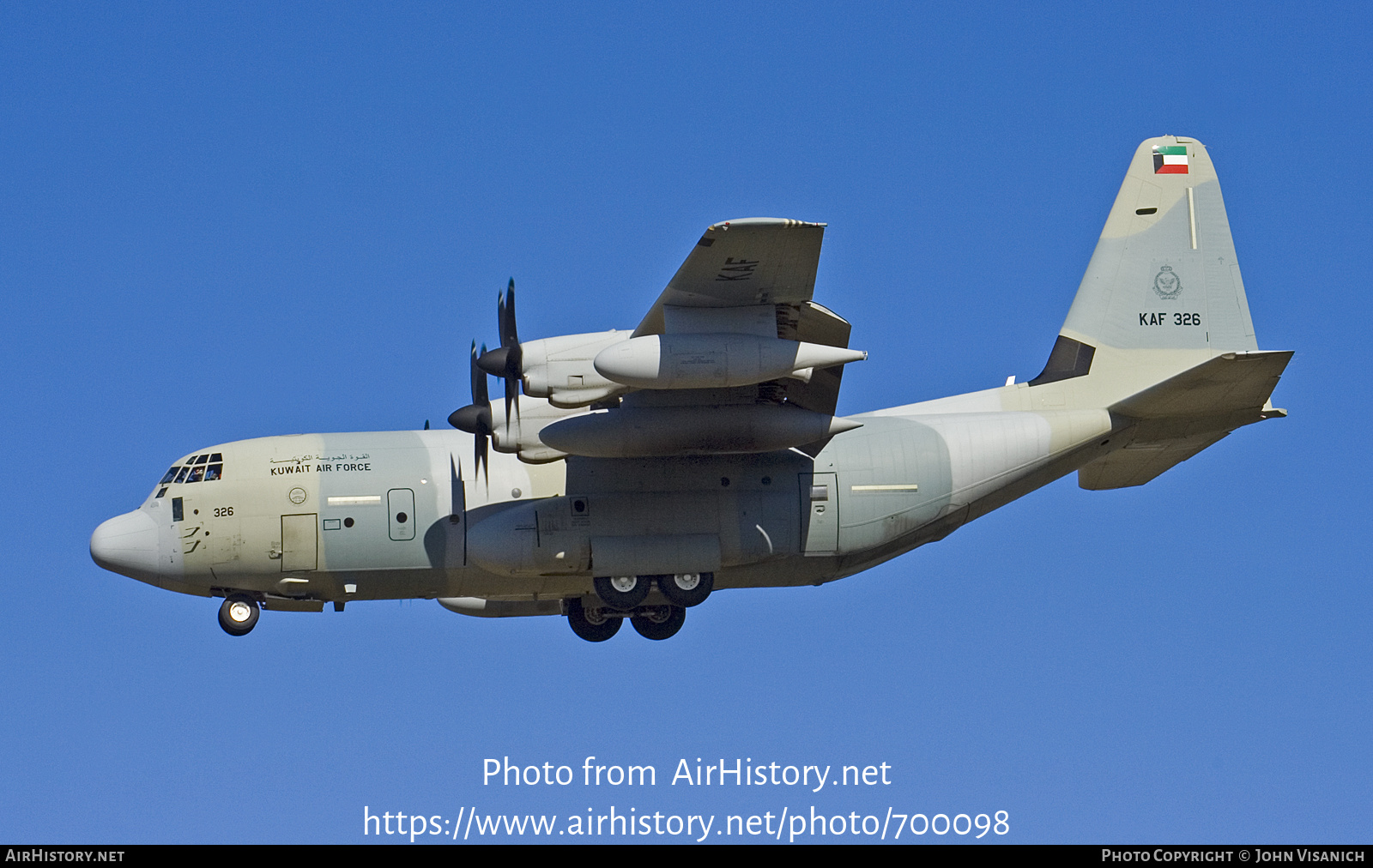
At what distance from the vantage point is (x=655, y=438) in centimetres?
2192

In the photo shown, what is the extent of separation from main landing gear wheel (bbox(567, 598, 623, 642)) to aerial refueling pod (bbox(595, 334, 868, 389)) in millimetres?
5724

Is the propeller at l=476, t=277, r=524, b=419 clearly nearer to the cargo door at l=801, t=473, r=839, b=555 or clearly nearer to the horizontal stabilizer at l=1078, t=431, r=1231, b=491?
the cargo door at l=801, t=473, r=839, b=555

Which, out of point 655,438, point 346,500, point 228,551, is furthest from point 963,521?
point 228,551

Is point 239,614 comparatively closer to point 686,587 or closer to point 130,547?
point 130,547

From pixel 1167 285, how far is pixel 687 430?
786cm

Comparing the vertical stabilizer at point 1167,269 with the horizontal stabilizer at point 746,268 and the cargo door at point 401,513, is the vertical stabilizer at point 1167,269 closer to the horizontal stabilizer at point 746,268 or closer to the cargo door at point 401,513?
the horizontal stabilizer at point 746,268

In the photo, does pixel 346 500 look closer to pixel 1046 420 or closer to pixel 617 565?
pixel 617 565

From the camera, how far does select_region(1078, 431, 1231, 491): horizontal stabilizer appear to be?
24734mm

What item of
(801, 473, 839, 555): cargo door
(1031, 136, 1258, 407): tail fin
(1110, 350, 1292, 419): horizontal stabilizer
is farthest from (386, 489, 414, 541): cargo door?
(1110, 350, 1292, 419): horizontal stabilizer

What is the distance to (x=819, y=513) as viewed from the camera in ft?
76.1

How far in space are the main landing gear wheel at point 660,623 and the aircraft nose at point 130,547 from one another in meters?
6.60

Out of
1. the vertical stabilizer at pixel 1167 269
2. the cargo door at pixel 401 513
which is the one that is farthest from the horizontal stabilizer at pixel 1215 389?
the cargo door at pixel 401 513

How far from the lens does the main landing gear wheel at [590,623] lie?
81.7ft

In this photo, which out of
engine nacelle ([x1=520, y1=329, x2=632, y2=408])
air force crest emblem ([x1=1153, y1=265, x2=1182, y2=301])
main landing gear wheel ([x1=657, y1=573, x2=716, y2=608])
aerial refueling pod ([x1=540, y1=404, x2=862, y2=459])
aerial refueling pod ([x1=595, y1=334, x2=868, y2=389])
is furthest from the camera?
air force crest emblem ([x1=1153, y1=265, x2=1182, y2=301])
